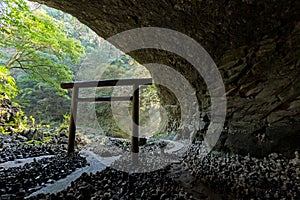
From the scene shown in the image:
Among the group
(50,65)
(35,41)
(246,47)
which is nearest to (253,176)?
(246,47)

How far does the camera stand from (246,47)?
9.69 feet

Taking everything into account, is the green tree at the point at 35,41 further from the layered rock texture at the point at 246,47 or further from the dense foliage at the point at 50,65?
the layered rock texture at the point at 246,47

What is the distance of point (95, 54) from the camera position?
49.3ft

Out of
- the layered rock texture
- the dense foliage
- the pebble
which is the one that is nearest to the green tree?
the dense foliage

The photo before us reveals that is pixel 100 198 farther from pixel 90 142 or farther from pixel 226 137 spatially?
pixel 90 142

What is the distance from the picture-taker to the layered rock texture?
247 centimetres

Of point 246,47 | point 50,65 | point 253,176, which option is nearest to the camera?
point 253,176

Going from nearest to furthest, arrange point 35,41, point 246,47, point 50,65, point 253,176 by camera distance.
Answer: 1. point 253,176
2. point 246,47
3. point 35,41
4. point 50,65

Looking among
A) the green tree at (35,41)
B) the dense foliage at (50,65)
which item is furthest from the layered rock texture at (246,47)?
the dense foliage at (50,65)

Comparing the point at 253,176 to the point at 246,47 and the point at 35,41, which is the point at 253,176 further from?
the point at 35,41

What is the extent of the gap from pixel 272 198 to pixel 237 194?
0.34 meters

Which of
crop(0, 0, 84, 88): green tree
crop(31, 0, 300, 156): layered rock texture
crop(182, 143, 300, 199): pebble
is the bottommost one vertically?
crop(182, 143, 300, 199): pebble

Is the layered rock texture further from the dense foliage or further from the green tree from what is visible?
the dense foliage

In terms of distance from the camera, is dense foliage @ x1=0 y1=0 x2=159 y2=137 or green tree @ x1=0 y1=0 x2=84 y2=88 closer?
green tree @ x1=0 y1=0 x2=84 y2=88
